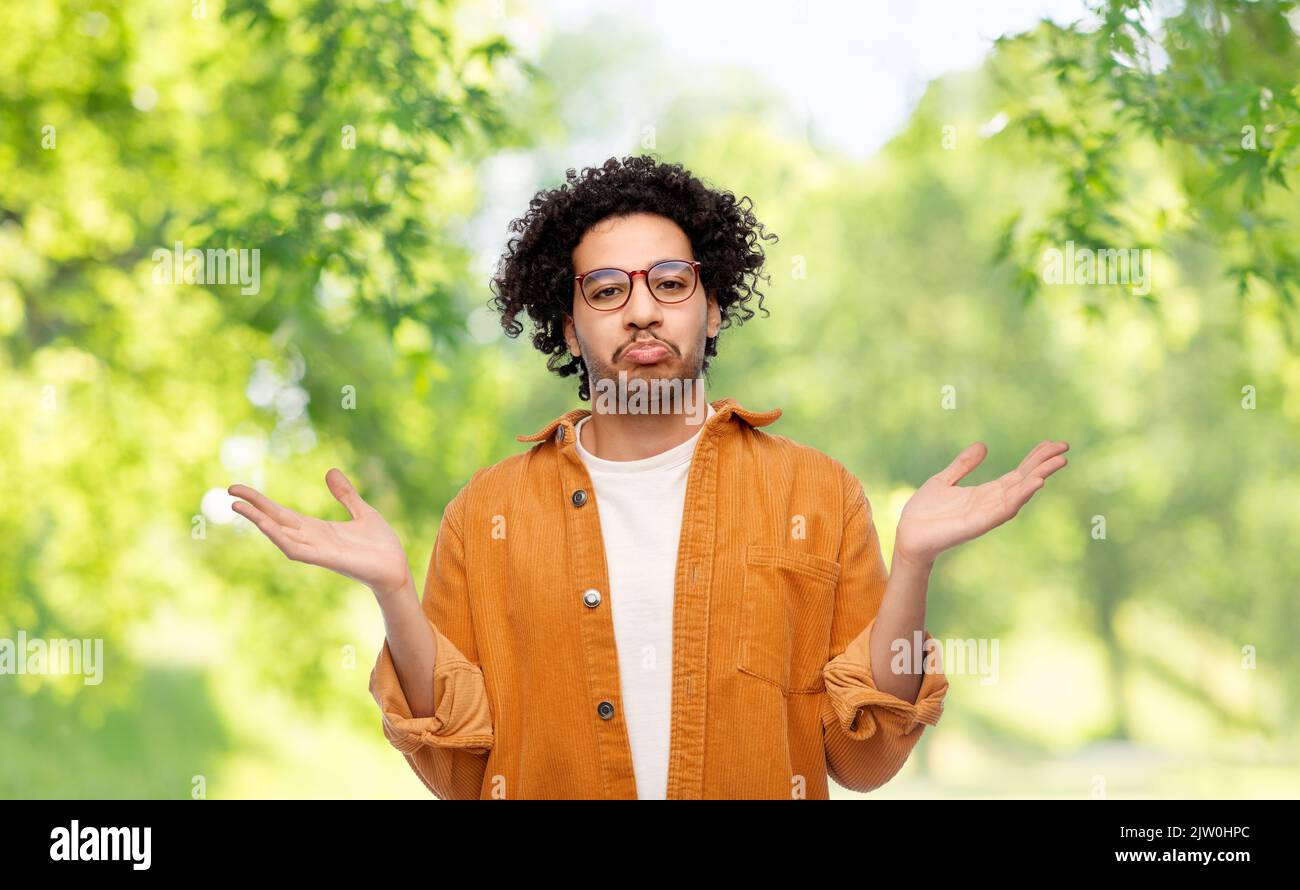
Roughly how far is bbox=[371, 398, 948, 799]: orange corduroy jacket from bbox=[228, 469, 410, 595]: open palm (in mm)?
129

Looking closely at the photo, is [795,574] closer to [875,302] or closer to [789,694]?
[789,694]

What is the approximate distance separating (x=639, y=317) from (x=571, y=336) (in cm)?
31

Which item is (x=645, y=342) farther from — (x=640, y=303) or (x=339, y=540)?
(x=339, y=540)

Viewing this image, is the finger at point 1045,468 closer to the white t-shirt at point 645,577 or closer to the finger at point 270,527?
the white t-shirt at point 645,577

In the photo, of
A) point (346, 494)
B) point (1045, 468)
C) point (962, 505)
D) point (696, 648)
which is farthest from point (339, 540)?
point (1045, 468)

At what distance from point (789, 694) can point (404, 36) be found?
463cm

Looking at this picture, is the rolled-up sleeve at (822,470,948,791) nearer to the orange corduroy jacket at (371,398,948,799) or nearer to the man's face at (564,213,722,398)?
the orange corduroy jacket at (371,398,948,799)

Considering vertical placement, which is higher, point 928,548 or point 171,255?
point 171,255

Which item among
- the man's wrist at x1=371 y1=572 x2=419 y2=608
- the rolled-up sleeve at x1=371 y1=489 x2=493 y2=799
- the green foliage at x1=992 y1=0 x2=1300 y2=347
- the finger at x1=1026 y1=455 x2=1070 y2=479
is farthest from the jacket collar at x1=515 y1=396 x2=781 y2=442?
the green foliage at x1=992 y1=0 x2=1300 y2=347

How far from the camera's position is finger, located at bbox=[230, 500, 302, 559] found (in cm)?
218

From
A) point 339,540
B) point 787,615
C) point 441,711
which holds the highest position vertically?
point 339,540

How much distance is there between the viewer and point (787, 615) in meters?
2.26

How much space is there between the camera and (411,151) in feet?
19.1
